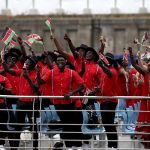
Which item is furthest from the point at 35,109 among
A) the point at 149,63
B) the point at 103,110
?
the point at 149,63

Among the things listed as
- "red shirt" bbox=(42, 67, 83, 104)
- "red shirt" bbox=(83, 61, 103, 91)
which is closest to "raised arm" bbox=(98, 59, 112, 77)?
"red shirt" bbox=(83, 61, 103, 91)

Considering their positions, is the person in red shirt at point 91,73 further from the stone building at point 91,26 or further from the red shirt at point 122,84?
the stone building at point 91,26

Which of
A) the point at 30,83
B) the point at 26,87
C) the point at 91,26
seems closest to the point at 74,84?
the point at 30,83

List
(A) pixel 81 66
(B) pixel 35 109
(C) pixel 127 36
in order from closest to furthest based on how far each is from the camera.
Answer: (B) pixel 35 109 < (A) pixel 81 66 < (C) pixel 127 36

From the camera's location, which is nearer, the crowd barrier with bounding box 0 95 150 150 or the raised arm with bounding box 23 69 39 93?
the crowd barrier with bounding box 0 95 150 150

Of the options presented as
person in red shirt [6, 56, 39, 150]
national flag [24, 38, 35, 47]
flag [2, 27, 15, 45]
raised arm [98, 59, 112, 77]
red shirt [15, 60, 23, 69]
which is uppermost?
flag [2, 27, 15, 45]

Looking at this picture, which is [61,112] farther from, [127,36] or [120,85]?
[127,36]

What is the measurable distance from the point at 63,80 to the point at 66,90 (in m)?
0.16

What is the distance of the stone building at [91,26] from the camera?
53969 millimetres

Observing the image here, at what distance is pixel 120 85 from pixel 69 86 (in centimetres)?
129

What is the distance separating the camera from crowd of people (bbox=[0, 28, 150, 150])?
1016 centimetres

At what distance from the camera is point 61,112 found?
10.2 meters

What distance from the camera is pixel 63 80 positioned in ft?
33.7

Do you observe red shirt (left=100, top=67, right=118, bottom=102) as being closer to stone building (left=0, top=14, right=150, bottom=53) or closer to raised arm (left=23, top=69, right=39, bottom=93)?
raised arm (left=23, top=69, right=39, bottom=93)
